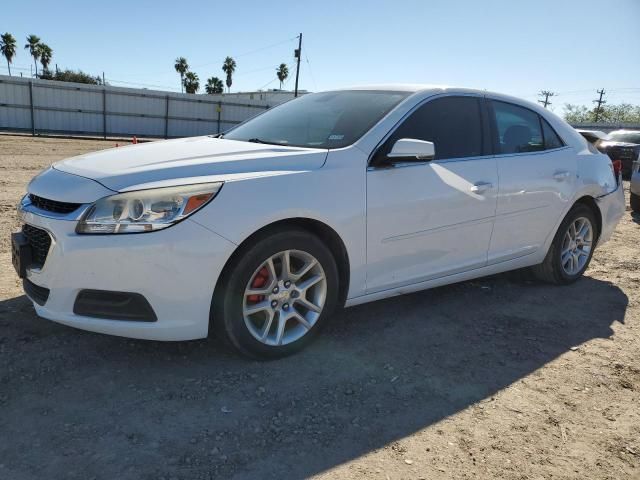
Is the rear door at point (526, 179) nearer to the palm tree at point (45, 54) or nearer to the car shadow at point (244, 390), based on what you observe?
the car shadow at point (244, 390)

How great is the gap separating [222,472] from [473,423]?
1.26 metres

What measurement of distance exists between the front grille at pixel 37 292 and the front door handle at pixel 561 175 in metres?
3.83

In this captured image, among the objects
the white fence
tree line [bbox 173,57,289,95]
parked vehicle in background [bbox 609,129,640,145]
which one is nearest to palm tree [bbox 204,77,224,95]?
tree line [bbox 173,57,289,95]

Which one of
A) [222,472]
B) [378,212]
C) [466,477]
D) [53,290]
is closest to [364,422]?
[466,477]

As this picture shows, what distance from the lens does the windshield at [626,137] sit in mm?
16427

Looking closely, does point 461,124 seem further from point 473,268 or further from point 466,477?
point 466,477

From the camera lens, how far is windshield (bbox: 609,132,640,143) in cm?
1643

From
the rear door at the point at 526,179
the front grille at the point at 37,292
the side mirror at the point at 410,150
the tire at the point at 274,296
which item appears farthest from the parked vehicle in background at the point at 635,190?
the front grille at the point at 37,292

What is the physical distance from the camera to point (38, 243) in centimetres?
288

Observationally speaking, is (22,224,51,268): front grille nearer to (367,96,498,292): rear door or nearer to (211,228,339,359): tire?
(211,228,339,359): tire

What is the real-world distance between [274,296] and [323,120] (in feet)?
4.56

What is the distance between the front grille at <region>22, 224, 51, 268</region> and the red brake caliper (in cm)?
107

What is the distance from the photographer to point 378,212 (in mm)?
3299

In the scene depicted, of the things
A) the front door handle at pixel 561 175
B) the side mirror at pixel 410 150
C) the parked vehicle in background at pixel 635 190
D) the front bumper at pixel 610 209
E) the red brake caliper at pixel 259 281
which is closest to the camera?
the red brake caliper at pixel 259 281
